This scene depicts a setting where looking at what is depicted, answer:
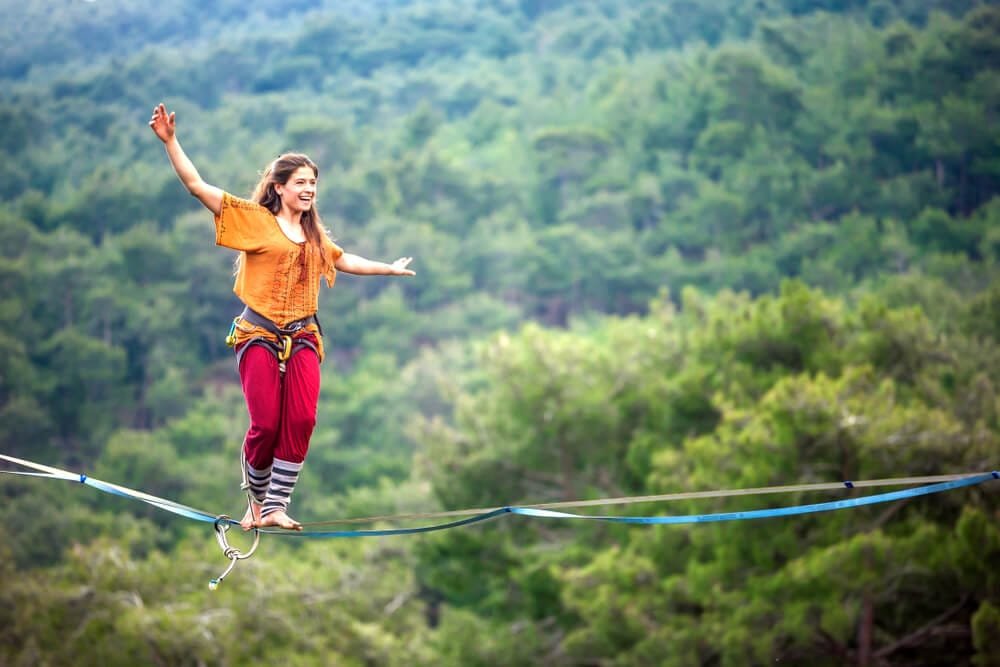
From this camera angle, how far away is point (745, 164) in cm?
6712

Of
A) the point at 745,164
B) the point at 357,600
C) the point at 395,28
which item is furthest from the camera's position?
the point at 395,28

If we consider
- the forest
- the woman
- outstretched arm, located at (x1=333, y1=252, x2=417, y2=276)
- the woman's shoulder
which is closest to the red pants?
the woman

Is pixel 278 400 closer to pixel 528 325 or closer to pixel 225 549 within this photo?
pixel 225 549

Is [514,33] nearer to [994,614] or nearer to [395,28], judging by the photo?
[395,28]

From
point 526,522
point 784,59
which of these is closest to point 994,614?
point 526,522

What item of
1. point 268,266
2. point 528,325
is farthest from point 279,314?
point 528,325

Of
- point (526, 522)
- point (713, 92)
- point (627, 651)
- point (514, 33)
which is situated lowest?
point (627, 651)

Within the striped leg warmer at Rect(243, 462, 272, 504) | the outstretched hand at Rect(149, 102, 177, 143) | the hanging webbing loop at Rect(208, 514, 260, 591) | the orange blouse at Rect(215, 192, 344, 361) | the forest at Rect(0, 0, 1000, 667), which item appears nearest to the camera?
the outstretched hand at Rect(149, 102, 177, 143)

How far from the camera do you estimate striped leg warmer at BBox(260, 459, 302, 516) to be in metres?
4.89

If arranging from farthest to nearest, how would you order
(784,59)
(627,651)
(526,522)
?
(784,59) < (526,522) < (627,651)

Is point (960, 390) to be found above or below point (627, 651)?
above

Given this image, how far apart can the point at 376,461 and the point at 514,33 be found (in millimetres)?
57433

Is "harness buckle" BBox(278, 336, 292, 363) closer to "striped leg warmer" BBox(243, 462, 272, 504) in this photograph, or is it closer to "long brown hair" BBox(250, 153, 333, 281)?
"long brown hair" BBox(250, 153, 333, 281)

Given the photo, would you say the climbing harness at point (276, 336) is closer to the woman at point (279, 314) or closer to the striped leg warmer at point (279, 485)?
the woman at point (279, 314)
